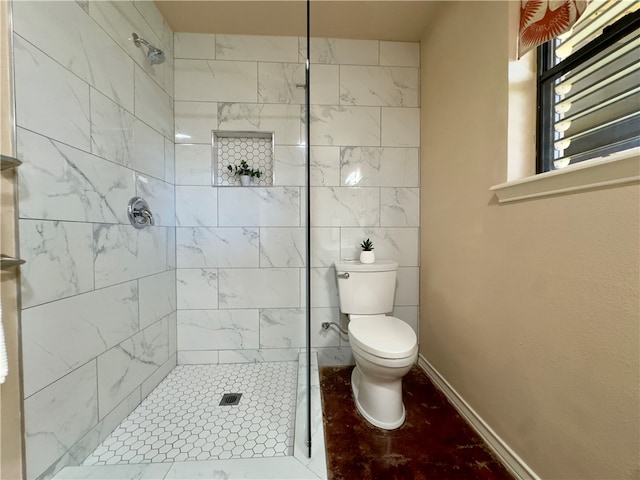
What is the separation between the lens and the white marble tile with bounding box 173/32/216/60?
1.68 metres

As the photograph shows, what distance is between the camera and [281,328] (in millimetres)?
1771

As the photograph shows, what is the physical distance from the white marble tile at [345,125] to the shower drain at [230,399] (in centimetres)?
166

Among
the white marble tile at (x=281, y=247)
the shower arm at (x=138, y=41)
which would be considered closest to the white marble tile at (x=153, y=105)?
the shower arm at (x=138, y=41)

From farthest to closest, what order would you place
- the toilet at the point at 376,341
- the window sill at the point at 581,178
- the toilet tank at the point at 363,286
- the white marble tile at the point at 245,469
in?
the toilet tank at the point at 363,286 < the toilet at the point at 376,341 < the white marble tile at the point at 245,469 < the window sill at the point at 581,178

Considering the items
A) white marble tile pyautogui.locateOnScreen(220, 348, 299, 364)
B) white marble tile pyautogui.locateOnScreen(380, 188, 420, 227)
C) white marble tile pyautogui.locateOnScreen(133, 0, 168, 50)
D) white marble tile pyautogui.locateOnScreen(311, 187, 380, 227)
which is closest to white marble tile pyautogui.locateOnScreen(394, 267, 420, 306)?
white marble tile pyautogui.locateOnScreen(380, 188, 420, 227)

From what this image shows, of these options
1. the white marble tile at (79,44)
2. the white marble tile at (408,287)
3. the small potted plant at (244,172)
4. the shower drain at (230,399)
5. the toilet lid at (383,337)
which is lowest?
the shower drain at (230,399)

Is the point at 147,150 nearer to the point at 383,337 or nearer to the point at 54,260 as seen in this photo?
the point at 54,260

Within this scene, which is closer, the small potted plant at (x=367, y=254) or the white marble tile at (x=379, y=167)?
the small potted plant at (x=367, y=254)

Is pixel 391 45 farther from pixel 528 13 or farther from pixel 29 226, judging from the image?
pixel 29 226

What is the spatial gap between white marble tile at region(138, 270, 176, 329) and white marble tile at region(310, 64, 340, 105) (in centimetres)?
154

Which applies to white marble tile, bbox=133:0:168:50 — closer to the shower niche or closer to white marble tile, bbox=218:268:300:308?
the shower niche

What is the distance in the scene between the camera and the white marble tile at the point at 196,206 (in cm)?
170

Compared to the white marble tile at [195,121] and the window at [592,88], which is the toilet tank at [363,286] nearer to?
the window at [592,88]

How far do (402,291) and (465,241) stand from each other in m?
0.64
